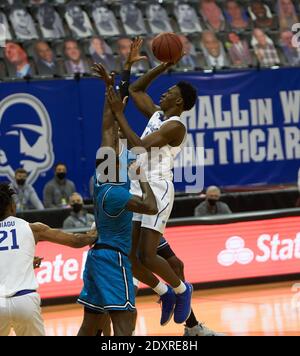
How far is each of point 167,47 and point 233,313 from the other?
326cm

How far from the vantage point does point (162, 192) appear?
775cm

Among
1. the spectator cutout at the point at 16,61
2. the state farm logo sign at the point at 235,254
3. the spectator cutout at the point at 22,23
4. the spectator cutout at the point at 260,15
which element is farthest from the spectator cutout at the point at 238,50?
the state farm logo sign at the point at 235,254

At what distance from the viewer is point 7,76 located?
14.4m

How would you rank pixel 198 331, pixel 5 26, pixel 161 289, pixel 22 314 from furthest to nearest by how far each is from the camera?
pixel 5 26, pixel 198 331, pixel 161 289, pixel 22 314

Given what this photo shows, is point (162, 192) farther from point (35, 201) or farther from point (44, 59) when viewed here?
point (44, 59)

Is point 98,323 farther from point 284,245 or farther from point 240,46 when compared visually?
point 240,46

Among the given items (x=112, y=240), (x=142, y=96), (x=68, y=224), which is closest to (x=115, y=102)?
(x=112, y=240)

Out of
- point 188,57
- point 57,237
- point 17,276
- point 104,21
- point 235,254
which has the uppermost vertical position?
point 104,21

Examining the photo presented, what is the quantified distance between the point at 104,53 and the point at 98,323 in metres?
9.43

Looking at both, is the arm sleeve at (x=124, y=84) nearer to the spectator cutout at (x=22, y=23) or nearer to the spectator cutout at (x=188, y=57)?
the spectator cutout at (x=22, y=23)

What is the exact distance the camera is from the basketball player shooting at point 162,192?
24.5ft

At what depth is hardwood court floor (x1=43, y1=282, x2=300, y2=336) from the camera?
346 inches

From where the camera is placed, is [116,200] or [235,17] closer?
[116,200]

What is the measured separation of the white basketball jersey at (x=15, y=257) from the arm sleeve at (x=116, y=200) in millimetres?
587
